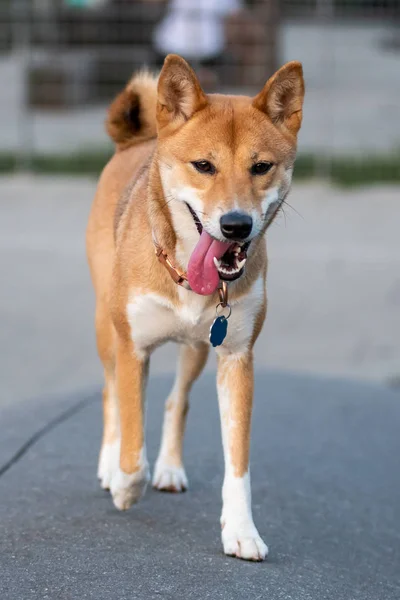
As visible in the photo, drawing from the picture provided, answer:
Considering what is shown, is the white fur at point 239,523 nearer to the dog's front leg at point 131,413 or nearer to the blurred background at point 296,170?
the dog's front leg at point 131,413

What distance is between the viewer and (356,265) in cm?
912

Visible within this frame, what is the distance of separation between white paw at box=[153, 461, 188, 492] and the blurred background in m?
2.42

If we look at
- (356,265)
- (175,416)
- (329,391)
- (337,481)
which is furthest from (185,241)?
(356,265)

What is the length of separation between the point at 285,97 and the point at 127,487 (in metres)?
1.41

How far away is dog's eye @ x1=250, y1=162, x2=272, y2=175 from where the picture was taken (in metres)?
3.61

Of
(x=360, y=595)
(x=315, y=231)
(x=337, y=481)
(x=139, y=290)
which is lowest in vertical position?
(x=315, y=231)

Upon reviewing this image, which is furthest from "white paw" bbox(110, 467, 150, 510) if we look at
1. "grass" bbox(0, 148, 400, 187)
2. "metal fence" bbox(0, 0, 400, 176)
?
"metal fence" bbox(0, 0, 400, 176)

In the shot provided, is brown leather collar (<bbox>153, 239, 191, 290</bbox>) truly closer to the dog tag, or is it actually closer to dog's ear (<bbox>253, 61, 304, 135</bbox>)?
the dog tag

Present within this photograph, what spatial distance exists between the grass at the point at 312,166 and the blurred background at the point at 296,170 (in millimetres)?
21

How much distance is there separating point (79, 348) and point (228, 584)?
13.7ft

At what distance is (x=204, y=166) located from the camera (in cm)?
361

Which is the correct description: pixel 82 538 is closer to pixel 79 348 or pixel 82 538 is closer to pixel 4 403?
pixel 4 403

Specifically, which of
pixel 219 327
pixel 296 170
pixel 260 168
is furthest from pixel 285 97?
pixel 296 170

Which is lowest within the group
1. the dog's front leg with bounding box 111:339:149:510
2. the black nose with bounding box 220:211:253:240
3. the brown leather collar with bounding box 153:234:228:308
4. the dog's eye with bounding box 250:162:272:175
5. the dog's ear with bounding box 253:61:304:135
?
the dog's front leg with bounding box 111:339:149:510
